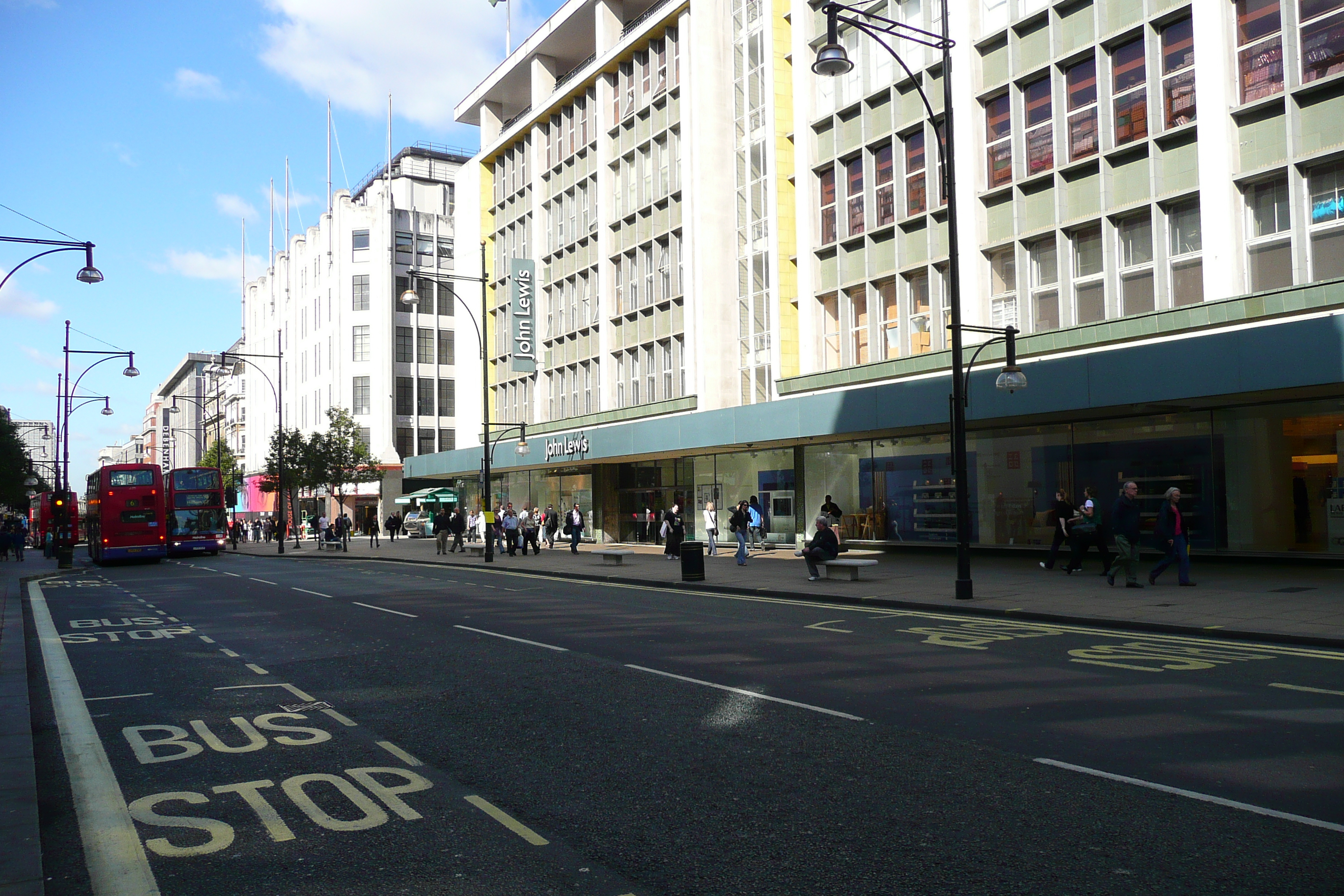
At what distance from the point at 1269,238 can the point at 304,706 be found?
752 inches

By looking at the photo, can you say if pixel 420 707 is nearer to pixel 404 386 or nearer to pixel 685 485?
pixel 685 485

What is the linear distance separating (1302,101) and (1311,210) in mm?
2030

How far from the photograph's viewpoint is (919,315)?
26906 mm

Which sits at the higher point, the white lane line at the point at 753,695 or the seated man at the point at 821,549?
the seated man at the point at 821,549

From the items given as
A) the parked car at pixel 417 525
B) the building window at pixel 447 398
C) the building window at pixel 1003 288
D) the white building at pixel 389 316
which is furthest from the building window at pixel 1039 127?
the building window at pixel 447 398

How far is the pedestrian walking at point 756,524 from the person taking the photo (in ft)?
107

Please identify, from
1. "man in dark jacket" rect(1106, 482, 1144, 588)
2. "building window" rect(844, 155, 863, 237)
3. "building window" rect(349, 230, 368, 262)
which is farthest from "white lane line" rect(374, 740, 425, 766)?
"building window" rect(349, 230, 368, 262)

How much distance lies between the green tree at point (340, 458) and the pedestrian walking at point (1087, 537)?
38.5 metres

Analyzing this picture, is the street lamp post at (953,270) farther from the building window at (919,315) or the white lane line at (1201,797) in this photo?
the building window at (919,315)

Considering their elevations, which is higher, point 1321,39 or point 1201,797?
point 1321,39

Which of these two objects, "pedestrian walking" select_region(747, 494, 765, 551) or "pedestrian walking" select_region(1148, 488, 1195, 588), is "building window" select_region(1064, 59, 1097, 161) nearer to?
"pedestrian walking" select_region(1148, 488, 1195, 588)

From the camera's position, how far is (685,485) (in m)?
37.8

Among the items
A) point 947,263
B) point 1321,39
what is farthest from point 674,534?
point 1321,39

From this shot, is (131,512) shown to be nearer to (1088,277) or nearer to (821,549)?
(821,549)
